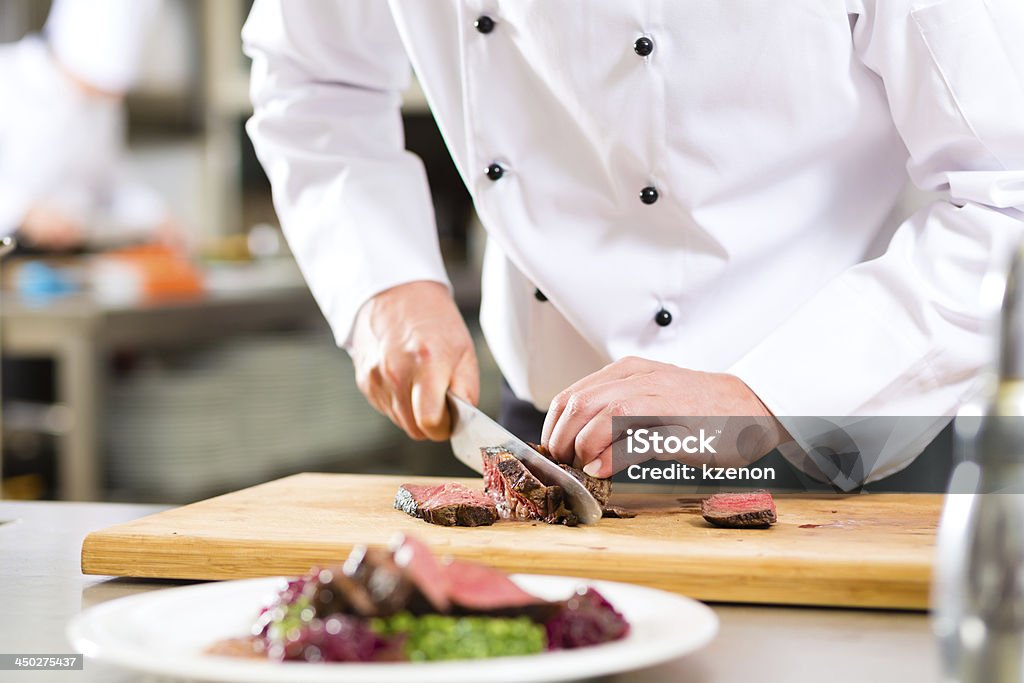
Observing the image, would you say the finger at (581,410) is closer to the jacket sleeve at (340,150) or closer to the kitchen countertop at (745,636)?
the kitchen countertop at (745,636)

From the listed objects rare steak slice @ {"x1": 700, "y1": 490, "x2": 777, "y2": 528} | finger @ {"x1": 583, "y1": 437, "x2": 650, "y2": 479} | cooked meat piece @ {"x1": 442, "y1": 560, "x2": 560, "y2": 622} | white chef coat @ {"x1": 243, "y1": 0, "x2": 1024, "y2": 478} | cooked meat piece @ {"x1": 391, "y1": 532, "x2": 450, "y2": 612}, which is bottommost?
rare steak slice @ {"x1": 700, "y1": 490, "x2": 777, "y2": 528}

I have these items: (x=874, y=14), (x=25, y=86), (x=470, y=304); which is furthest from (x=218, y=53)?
(x=874, y=14)

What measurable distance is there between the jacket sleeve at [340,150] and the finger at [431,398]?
183 millimetres

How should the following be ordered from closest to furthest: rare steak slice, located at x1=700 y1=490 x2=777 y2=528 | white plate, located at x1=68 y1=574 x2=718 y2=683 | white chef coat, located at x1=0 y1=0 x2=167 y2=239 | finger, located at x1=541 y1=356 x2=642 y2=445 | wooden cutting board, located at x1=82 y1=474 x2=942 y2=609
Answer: white plate, located at x1=68 y1=574 x2=718 y2=683, wooden cutting board, located at x1=82 y1=474 x2=942 y2=609, rare steak slice, located at x1=700 y1=490 x2=777 y2=528, finger, located at x1=541 y1=356 x2=642 y2=445, white chef coat, located at x1=0 y1=0 x2=167 y2=239

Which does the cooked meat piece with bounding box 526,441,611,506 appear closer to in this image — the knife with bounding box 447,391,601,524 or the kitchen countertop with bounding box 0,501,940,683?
the knife with bounding box 447,391,601,524

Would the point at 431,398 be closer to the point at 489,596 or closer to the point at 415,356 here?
the point at 415,356

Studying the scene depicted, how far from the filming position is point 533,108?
1.44 m

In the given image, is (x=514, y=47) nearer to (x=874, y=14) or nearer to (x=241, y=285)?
(x=874, y=14)

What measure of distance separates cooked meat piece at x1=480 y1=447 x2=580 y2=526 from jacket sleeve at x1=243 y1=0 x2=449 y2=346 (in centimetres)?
47

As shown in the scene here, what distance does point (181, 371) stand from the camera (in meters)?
3.69

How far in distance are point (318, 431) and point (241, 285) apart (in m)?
0.54

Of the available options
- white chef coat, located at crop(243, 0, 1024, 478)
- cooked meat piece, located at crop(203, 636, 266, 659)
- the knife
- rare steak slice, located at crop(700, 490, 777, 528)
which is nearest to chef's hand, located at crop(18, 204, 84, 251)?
white chef coat, located at crop(243, 0, 1024, 478)

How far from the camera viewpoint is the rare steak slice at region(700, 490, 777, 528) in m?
1.07

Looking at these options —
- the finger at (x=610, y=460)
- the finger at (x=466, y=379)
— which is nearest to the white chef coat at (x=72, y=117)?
the finger at (x=466, y=379)
